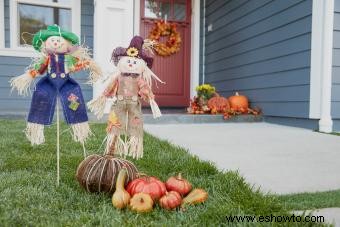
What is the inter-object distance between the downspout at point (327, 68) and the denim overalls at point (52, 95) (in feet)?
10.9

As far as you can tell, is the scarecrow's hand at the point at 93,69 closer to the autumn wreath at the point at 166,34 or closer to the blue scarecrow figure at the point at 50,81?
the blue scarecrow figure at the point at 50,81

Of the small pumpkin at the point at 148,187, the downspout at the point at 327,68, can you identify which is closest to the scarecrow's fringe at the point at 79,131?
the small pumpkin at the point at 148,187

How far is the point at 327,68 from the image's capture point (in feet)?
14.4

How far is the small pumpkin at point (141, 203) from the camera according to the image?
1567 mm

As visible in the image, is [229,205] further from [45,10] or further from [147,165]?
→ [45,10]

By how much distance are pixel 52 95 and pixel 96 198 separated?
24.9 inches

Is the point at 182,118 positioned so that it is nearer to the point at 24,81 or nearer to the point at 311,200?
the point at 24,81

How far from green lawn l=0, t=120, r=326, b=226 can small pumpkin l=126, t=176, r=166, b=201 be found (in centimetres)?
6

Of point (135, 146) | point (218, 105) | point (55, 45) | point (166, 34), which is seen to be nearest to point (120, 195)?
point (135, 146)

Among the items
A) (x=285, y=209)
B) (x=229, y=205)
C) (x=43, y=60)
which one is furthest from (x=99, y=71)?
(x=285, y=209)

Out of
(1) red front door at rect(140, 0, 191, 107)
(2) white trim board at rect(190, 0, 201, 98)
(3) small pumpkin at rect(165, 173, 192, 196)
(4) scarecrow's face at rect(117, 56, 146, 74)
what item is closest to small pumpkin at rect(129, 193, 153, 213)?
(3) small pumpkin at rect(165, 173, 192, 196)

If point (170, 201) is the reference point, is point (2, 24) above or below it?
above

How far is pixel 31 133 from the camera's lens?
6.62 ft

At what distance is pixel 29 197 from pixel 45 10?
17.8ft
